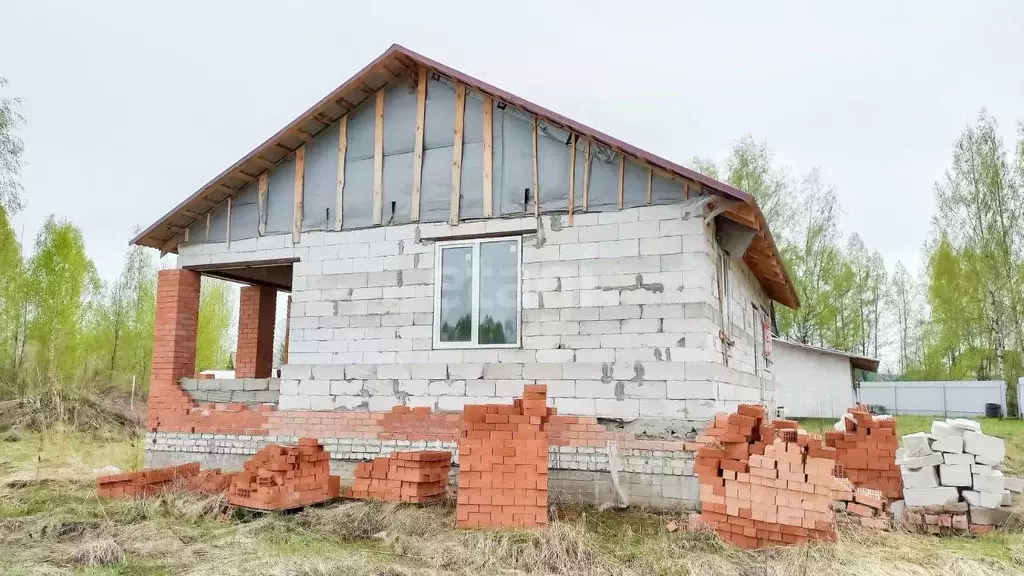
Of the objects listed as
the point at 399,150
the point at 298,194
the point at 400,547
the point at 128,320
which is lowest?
the point at 400,547

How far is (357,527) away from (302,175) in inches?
193

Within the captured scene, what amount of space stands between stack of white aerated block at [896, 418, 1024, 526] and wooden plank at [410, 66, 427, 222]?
6008 millimetres

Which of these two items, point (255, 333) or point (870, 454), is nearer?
point (870, 454)

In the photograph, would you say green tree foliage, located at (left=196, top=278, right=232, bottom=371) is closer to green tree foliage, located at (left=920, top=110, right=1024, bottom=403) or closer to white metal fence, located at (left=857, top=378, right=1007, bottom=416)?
white metal fence, located at (left=857, top=378, right=1007, bottom=416)

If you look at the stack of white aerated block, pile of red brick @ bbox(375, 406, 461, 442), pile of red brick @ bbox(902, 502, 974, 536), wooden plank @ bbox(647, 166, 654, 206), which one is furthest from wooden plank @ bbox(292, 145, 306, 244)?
pile of red brick @ bbox(902, 502, 974, 536)

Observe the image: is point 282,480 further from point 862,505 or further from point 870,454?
point 870,454

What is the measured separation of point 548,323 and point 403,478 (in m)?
2.32

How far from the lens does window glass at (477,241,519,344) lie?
8.23 meters

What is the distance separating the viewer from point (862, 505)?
6.94m

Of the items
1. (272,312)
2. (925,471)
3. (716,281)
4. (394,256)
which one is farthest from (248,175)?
(925,471)

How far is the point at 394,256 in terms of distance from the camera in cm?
885

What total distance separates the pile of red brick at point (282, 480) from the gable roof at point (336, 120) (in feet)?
13.3

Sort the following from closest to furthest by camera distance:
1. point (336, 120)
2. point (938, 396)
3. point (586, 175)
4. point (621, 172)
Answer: point (621, 172) < point (586, 175) < point (336, 120) < point (938, 396)

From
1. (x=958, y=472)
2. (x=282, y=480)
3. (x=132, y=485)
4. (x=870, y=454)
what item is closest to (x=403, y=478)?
(x=282, y=480)
